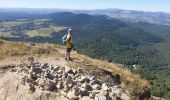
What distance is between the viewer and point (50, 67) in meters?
29.7

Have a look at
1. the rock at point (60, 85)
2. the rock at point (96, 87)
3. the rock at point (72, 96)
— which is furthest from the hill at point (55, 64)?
Result: the rock at point (96, 87)

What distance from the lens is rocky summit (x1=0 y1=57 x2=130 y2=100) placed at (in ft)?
76.2

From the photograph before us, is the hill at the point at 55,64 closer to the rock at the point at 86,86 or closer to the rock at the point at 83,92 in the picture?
the rock at the point at 83,92

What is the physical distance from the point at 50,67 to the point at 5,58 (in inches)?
296

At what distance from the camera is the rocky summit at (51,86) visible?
23.2 meters

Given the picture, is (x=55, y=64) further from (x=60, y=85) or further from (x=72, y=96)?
(x=72, y=96)

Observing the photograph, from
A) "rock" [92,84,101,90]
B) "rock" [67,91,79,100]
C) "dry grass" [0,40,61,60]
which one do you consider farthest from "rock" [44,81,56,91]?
"dry grass" [0,40,61,60]

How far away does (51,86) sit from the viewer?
24.3m

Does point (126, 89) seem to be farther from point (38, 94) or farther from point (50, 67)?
point (38, 94)

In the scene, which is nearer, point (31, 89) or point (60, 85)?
point (31, 89)

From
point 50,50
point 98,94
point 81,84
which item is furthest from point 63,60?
point 98,94

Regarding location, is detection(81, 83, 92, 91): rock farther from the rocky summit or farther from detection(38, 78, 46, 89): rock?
detection(38, 78, 46, 89): rock

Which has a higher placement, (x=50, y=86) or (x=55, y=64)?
(x=50, y=86)

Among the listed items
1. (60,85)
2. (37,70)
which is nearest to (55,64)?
(37,70)
